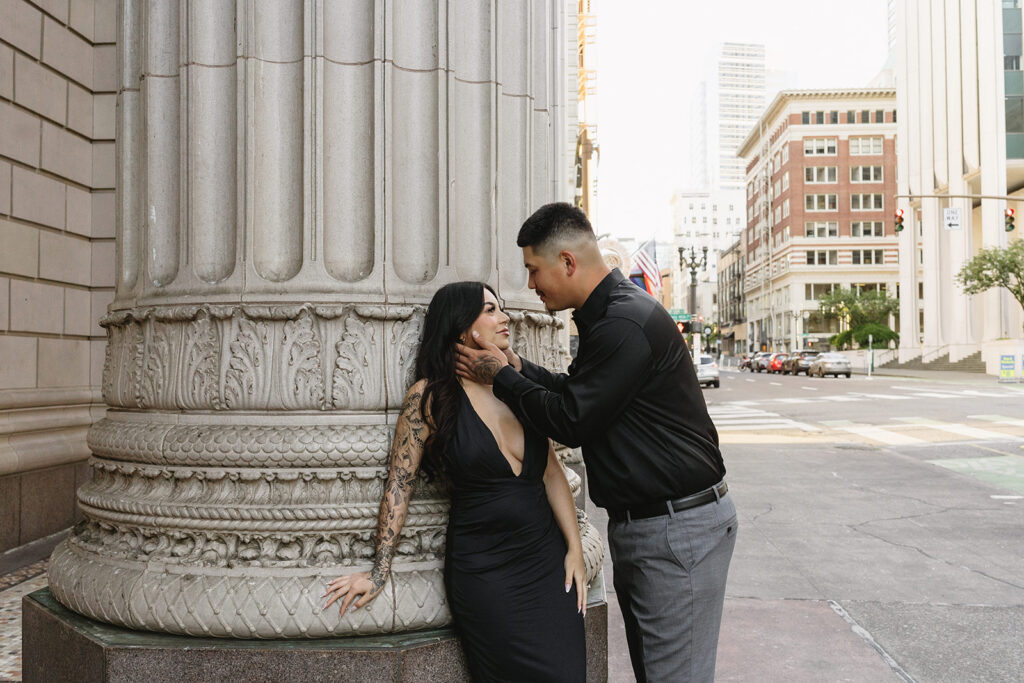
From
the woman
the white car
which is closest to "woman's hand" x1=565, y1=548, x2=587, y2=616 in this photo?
the woman

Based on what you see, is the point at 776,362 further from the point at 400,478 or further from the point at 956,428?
the point at 400,478

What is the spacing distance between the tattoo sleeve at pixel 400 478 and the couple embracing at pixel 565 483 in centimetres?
1

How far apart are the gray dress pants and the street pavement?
1.60 metres

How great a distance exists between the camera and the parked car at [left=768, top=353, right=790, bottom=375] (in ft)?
211

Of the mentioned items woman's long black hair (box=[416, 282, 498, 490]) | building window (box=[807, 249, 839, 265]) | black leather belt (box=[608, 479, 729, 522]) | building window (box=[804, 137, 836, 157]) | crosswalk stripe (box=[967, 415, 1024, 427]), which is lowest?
crosswalk stripe (box=[967, 415, 1024, 427])

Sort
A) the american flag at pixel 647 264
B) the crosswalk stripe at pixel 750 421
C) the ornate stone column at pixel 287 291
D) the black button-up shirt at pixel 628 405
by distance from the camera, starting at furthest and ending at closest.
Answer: the american flag at pixel 647 264 → the crosswalk stripe at pixel 750 421 → the ornate stone column at pixel 287 291 → the black button-up shirt at pixel 628 405

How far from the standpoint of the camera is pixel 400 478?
3207 millimetres

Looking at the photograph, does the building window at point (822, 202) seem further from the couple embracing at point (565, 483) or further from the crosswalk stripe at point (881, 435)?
the couple embracing at point (565, 483)

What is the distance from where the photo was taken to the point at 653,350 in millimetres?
2811

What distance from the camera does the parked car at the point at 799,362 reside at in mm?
55969

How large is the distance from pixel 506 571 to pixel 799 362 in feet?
188

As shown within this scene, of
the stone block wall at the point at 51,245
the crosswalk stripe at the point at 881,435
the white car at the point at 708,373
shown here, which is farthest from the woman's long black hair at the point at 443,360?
the white car at the point at 708,373

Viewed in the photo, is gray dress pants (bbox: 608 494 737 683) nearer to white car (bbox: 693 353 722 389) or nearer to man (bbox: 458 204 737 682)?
man (bbox: 458 204 737 682)

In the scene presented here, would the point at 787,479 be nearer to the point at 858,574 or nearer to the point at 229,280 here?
the point at 858,574
